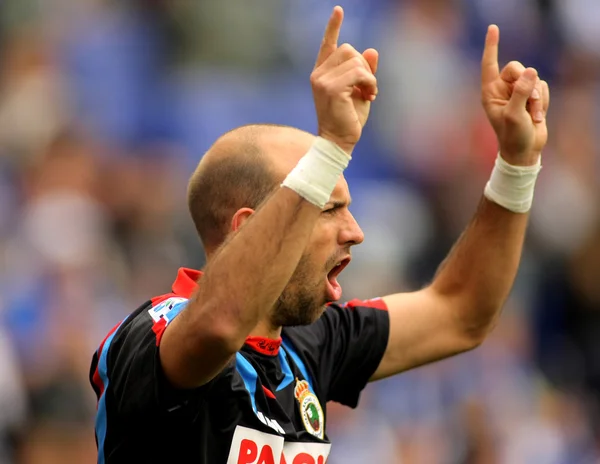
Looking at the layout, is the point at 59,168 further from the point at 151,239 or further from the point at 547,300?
the point at 547,300

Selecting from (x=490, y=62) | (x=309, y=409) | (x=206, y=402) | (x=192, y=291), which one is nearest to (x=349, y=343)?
(x=309, y=409)

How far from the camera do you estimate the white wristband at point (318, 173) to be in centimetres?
285

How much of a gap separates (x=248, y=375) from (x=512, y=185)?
123 centimetres

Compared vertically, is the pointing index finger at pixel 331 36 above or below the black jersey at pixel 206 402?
above

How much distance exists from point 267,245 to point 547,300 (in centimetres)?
621

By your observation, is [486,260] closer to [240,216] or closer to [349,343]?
[349,343]

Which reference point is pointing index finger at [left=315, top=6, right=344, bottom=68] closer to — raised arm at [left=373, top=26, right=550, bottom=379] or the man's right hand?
the man's right hand

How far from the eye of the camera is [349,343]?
154 inches

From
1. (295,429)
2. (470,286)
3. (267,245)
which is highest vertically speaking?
(267,245)

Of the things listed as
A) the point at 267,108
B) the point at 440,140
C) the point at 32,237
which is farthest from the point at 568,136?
the point at 32,237

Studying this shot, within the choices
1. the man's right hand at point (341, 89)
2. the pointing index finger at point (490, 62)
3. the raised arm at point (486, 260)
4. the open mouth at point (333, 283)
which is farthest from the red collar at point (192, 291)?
the pointing index finger at point (490, 62)

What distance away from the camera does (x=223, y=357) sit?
2.82 metres

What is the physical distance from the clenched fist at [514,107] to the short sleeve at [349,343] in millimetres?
Answer: 739

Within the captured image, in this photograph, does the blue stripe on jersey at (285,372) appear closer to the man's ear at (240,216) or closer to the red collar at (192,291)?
the red collar at (192,291)
